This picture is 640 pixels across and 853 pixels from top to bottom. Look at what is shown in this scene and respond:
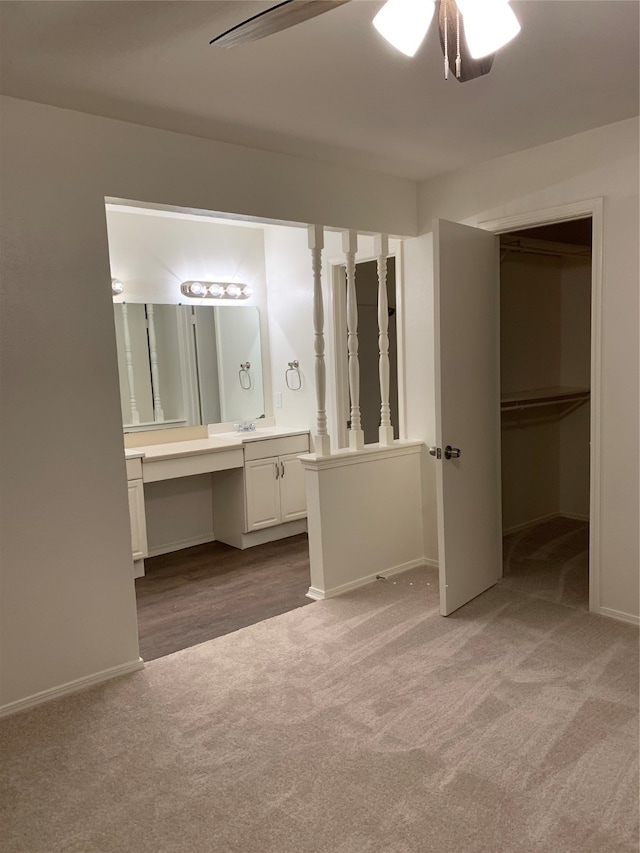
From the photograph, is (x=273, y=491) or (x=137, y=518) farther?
(x=273, y=491)

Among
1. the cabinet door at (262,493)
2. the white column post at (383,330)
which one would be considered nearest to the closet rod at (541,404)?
the white column post at (383,330)

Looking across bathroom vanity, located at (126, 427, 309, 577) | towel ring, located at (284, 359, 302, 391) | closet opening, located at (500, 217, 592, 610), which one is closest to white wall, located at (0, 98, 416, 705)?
bathroom vanity, located at (126, 427, 309, 577)

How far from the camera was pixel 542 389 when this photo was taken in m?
5.09

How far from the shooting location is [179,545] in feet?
15.9

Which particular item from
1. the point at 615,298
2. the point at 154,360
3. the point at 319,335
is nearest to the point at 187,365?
the point at 154,360

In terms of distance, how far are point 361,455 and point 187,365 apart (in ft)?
5.73

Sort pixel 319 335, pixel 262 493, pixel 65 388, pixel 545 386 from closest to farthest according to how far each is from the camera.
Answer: pixel 65 388 → pixel 319 335 → pixel 262 493 → pixel 545 386

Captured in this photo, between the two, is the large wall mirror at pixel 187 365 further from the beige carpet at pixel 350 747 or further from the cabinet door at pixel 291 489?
the beige carpet at pixel 350 747

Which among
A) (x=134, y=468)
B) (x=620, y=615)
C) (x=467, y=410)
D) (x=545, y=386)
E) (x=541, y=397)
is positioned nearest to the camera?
(x=620, y=615)

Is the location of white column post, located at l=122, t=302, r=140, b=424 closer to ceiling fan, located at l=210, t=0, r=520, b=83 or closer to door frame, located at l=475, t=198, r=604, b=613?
door frame, located at l=475, t=198, r=604, b=613

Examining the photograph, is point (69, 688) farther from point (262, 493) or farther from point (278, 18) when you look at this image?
point (278, 18)

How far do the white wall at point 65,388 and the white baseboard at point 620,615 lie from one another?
2.31 meters

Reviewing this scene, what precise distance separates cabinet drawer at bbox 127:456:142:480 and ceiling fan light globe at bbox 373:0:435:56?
121 inches

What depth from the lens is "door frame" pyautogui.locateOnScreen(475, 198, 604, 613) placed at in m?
3.15
